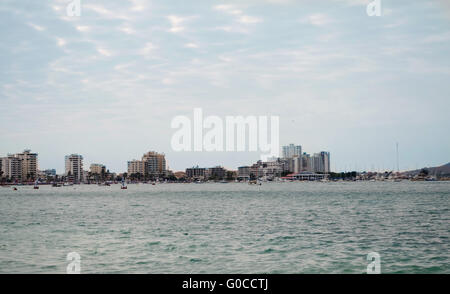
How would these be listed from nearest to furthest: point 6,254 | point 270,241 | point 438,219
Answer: point 6,254 → point 270,241 → point 438,219

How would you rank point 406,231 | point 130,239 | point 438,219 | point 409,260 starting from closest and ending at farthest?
point 409,260 < point 130,239 < point 406,231 < point 438,219

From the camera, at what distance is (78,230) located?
3108cm

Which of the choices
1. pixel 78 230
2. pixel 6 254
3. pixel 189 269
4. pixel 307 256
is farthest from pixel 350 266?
pixel 78 230

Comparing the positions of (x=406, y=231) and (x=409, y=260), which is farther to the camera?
(x=406, y=231)

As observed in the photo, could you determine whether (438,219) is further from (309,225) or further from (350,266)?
(350,266)

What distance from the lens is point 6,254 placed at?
20.2 metres

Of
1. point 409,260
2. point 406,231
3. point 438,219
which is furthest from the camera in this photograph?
point 438,219

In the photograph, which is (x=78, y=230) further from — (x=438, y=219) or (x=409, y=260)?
(x=438, y=219)

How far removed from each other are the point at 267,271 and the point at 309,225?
17.7 meters
